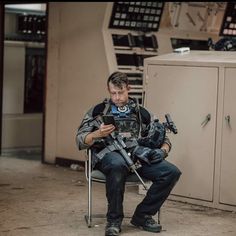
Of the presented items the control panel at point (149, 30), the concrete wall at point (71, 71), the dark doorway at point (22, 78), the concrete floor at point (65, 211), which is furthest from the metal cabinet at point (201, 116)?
the dark doorway at point (22, 78)

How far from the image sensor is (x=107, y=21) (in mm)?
6613

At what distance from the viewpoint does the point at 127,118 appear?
15.0 ft

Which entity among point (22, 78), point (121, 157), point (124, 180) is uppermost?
point (22, 78)

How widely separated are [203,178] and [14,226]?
5.55 ft

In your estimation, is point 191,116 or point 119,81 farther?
point 191,116

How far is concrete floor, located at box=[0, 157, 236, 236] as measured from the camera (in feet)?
14.9

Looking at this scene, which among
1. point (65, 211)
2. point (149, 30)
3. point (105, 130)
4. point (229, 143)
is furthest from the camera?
point (149, 30)

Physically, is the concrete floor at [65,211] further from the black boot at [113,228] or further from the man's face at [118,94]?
the man's face at [118,94]

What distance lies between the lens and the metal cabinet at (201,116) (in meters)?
5.22

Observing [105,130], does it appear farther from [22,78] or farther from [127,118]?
[22,78]

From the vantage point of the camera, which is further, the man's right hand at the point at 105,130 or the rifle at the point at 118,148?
the rifle at the point at 118,148

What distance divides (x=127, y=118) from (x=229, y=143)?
1.09 m

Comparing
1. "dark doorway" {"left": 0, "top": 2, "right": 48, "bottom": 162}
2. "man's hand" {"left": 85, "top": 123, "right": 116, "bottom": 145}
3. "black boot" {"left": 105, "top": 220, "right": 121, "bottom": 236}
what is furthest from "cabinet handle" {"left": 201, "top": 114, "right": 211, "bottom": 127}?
"dark doorway" {"left": 0, "top": 2, "right": 48, "bottom": 162}

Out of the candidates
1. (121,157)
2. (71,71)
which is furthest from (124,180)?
(71,71)
